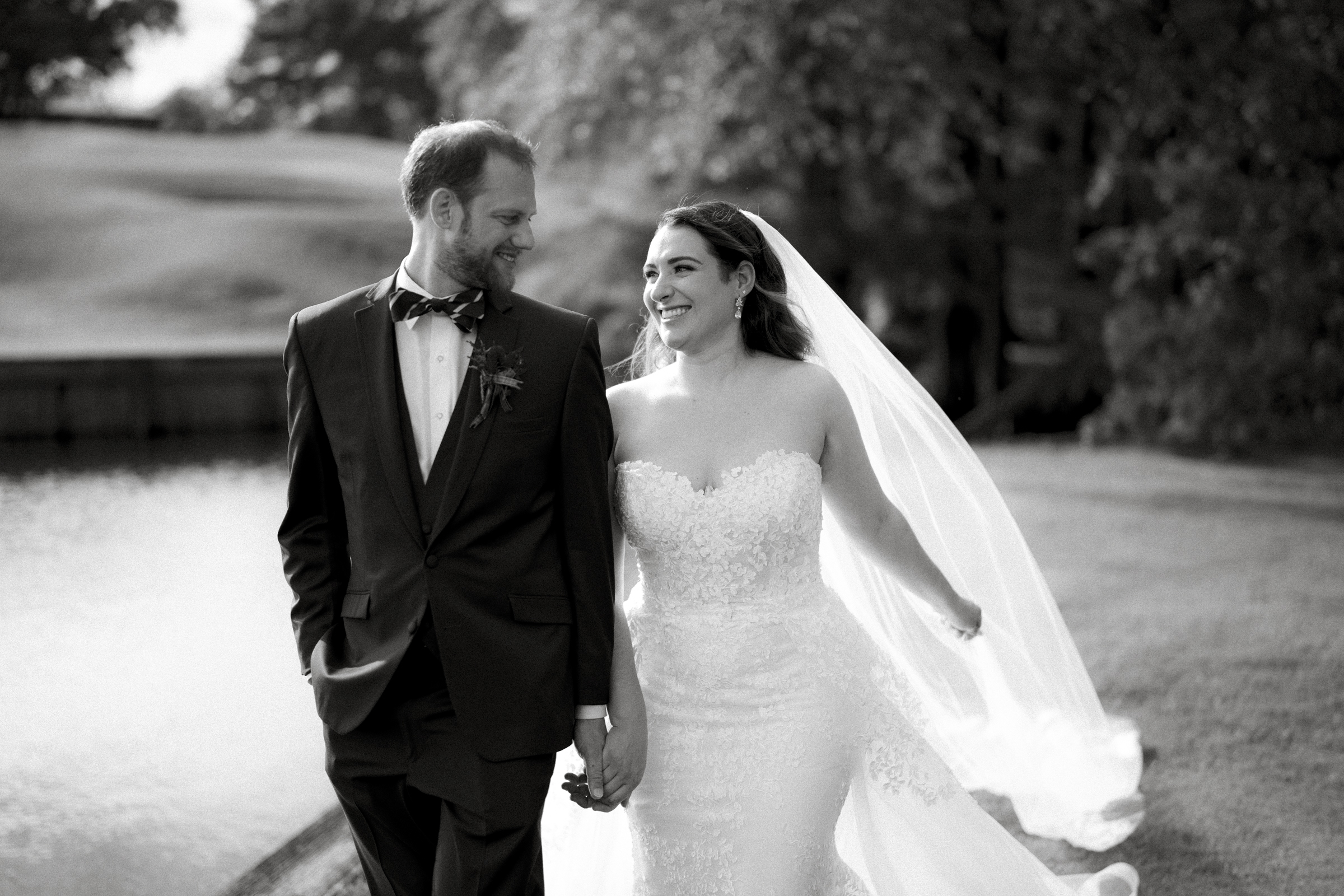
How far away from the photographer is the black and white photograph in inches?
101

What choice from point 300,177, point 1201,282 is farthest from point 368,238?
point 1201,282

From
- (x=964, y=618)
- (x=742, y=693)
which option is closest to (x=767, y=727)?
(x=742, y=693)

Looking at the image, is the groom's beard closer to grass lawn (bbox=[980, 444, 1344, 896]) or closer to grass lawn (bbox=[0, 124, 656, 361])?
grass lawn (bbox=[980, 444, 1344, 896])

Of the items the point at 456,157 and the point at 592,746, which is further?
the point at 592,746

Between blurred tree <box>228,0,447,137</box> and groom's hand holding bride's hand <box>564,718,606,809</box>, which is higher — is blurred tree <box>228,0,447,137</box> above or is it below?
above

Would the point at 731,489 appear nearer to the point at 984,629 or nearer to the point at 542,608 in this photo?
the point at 542,608

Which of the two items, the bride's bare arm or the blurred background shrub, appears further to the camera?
the blurred background shrub

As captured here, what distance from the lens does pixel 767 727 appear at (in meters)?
3.30

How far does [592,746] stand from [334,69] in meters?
36.3

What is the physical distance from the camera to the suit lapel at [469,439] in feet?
8.04

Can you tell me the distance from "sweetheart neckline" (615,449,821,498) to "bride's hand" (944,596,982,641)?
0.80 meters

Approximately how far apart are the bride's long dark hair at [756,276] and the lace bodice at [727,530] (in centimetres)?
43

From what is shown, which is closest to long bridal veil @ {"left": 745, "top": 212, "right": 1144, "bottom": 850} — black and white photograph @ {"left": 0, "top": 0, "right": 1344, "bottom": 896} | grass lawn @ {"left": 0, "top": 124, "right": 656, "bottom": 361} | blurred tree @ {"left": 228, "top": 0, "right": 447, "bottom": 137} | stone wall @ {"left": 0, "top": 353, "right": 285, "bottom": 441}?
black and white photograph @ {"left": 0, "top": 0, "right": 1344, "bottom": 896}

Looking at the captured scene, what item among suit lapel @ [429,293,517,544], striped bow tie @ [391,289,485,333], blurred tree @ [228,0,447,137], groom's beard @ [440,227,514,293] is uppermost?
blurred tree @ [228,0,447,137]
